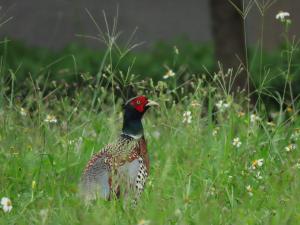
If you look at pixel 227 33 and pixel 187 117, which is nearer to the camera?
pixel 187 117

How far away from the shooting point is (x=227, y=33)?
9.91 meters

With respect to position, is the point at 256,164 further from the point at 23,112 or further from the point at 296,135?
the point at 23,112

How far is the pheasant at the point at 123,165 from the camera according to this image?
5.23 meters

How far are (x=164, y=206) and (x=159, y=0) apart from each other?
10.0 m

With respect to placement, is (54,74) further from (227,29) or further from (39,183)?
(39,183)

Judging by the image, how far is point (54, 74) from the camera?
37.8 ft

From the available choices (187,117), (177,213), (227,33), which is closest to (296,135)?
(187,117)

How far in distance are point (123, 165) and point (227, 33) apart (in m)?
4.71

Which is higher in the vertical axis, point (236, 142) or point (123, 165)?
point (123, 165)

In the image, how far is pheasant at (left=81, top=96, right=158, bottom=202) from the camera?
5.23m

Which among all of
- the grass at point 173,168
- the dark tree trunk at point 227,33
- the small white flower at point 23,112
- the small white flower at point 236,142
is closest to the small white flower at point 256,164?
the grass at point 173,168

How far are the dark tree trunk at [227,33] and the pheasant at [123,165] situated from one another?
162 inches

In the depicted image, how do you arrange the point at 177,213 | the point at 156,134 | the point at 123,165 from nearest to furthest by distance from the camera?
the point at 177,213 < the point at 123,165 < the point at 156,134

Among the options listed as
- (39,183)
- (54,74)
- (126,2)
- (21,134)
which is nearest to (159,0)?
(126,2)
